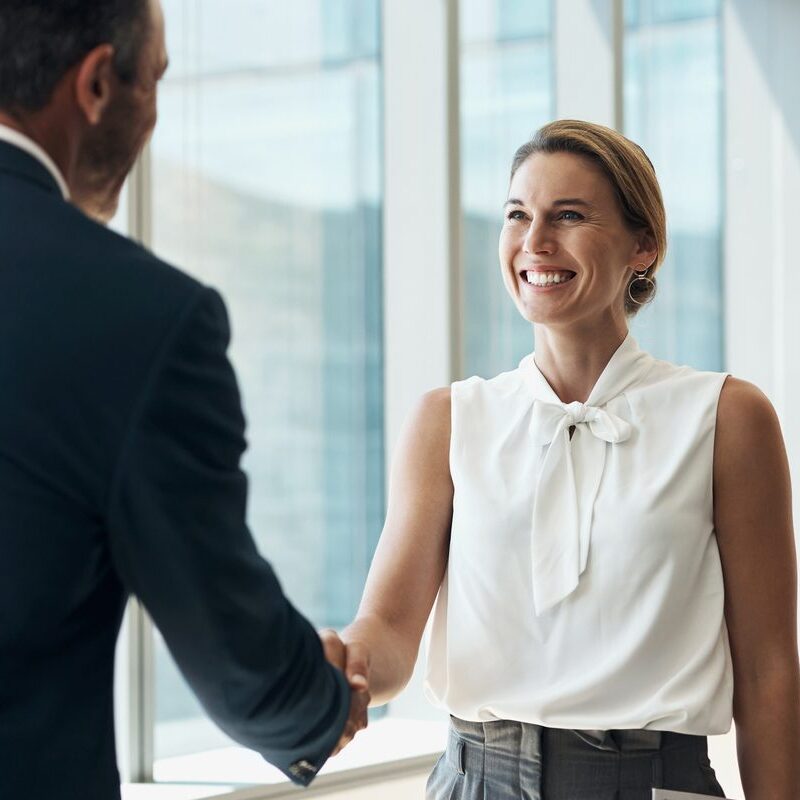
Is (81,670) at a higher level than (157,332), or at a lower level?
lower

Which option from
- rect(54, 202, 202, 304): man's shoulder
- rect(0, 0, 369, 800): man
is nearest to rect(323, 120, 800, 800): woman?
rect(0, 0, 369, 800): man

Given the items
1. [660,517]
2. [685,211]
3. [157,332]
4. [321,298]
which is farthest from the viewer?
[685,211]

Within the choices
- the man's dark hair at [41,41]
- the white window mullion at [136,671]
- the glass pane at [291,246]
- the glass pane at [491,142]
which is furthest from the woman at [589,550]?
the glass pane at [491,142]

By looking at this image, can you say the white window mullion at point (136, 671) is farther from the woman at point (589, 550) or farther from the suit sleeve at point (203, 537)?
the suit sleeve at point (203, 537)

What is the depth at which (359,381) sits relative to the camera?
11.8ft

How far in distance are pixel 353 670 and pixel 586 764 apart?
0.32 meters

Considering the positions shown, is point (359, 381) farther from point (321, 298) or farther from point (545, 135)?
point (545, 135)

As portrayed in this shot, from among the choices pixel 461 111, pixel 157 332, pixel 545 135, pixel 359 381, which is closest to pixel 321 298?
pixel 359 381

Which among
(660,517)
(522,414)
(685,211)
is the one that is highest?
(685,211)

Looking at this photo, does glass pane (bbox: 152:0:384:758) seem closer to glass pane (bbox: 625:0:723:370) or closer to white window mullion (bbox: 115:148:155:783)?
white window mullion (bbox: 115:148:155:783)

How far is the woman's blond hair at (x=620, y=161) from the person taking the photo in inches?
71.3

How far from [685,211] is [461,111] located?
138 centimetres

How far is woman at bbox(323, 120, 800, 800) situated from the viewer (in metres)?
1.63

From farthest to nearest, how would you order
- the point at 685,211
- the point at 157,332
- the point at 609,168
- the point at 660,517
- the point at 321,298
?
the point at 685,211, the point at 321,298, the point at 609,168, the point at 660,517, the point at 157,332
